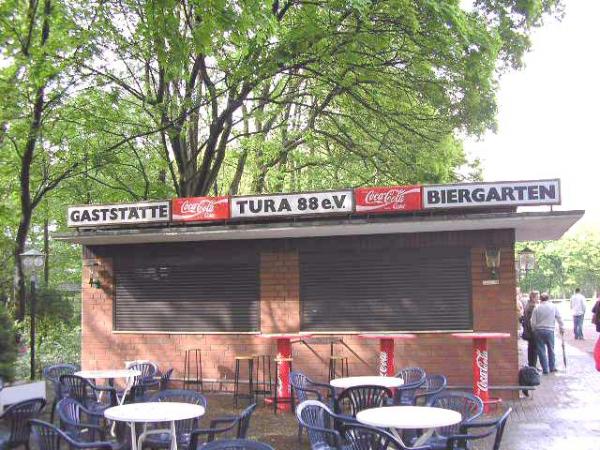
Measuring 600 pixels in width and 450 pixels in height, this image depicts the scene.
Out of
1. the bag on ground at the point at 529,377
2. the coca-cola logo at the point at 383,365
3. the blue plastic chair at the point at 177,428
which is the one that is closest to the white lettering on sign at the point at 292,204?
the coca-cola logo at the point at 383,365

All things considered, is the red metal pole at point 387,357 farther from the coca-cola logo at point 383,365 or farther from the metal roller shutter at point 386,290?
the metal roller shutter at point 386,290

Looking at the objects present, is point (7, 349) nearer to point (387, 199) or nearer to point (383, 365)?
point (383, 365)

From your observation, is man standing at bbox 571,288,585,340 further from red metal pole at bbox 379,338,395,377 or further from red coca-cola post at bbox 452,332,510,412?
red metal pole at bbox 379,338,395,377

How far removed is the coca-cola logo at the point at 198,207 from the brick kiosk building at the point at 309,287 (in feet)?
1.20

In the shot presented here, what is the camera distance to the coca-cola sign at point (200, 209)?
11742 millimetres

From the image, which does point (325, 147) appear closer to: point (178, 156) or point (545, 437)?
point (178, 156)

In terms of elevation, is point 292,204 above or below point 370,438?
above

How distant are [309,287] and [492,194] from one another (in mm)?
3674

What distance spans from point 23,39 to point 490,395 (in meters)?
12.6

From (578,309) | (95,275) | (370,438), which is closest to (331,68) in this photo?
(95,275)

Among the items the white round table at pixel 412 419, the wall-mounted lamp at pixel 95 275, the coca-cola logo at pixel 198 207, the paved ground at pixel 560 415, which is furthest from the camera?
the wall-mounted lamp at pixel 95 275

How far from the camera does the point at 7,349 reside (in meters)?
10.6

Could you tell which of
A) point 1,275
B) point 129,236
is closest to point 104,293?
point 129,236

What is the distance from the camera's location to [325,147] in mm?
21062
